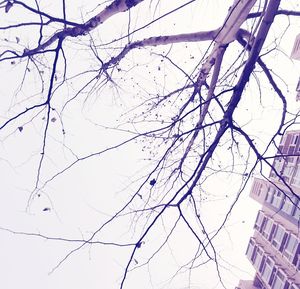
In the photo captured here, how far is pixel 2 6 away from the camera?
10.4 feet

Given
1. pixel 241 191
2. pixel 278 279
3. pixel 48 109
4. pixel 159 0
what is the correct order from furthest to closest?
pixel 278 279 < pixel 48 109 < pixel 159 0 < pixel 241 191

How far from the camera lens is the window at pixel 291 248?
16328mm

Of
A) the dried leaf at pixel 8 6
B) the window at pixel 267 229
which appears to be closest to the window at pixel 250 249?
the window at pixel 267 229

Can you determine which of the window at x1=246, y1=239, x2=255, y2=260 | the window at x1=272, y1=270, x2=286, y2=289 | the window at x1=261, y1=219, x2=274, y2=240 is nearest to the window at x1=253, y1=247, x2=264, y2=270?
the window at x1=246, y1=239, x2=255, y2=260

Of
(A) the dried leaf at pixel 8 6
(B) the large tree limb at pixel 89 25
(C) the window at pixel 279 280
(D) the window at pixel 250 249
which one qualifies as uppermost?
(D) the window at pixel 250 249

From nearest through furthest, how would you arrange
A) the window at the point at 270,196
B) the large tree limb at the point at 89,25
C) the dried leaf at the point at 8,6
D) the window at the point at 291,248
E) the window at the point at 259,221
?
the dried leaf at the point at 8,6 → the large tree limb at the point at 89,25 → the window at the point at 291,248 → the window at the point at 270,196 → the window at the point at 259,221

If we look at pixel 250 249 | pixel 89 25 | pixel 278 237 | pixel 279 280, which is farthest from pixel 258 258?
pixel 89 25

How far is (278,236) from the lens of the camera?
61.1 feet

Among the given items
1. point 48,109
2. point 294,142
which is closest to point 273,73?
point 48,109

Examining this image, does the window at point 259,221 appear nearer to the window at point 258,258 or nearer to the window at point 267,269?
the window at point 258,258

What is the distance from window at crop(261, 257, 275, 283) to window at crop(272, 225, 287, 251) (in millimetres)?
820

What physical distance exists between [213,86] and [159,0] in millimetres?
938

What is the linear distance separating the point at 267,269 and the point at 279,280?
1831 millimetres

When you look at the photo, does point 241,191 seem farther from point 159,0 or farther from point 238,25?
point 159,0
